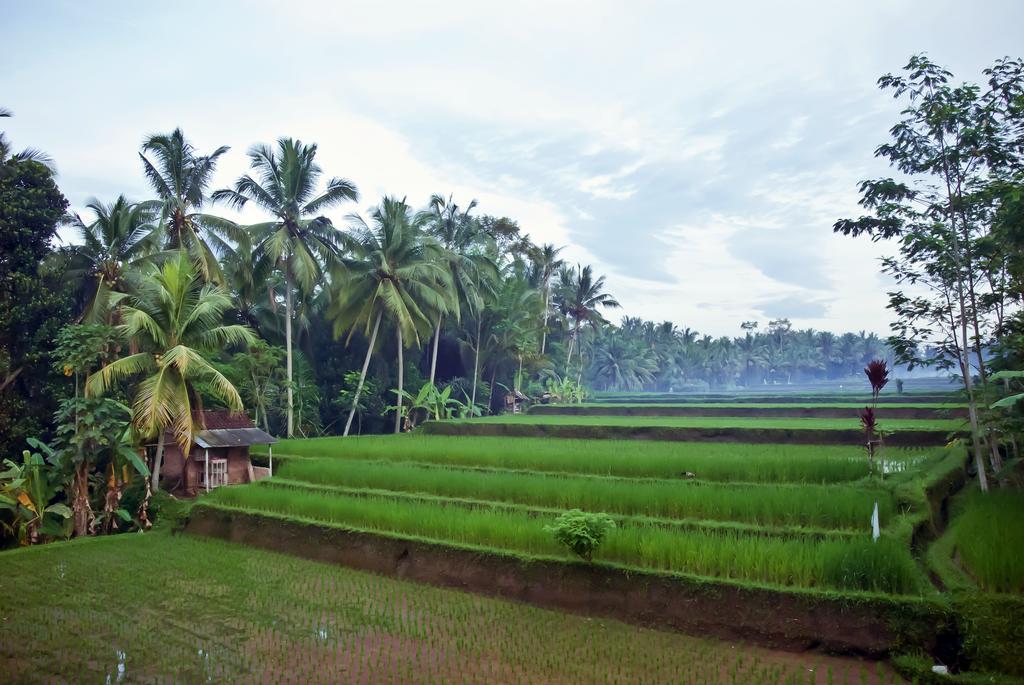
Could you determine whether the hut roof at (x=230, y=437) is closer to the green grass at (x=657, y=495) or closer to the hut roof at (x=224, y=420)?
the hut roof at (x=224, y=420)

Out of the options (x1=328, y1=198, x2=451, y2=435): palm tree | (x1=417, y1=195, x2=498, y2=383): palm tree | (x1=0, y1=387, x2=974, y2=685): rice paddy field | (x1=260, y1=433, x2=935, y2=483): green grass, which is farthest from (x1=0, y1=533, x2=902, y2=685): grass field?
(x1=417, y1=195, x2=498, y2=383): palm tree

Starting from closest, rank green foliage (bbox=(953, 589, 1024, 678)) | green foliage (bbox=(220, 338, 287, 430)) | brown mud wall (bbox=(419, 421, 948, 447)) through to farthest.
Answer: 1. green foliage (bbox=(953, 589, 1024, 678))
2. brown mud wall (bbox=(419, 421, 948, 447))
3. green foliage (bbox=(220, 338, 287, 430))

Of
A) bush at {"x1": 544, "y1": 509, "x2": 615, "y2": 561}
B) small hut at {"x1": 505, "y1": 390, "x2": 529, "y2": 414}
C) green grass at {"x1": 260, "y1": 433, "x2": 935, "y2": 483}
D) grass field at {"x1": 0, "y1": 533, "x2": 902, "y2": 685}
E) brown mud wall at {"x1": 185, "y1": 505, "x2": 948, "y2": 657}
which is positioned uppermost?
small hut at {"x1": 505, "y1": 390, "x2": 529, "y2": 414}

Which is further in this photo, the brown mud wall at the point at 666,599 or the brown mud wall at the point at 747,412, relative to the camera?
the brown mud wall at the point at 747,412

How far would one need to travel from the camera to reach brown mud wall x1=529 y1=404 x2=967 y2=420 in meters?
21.3

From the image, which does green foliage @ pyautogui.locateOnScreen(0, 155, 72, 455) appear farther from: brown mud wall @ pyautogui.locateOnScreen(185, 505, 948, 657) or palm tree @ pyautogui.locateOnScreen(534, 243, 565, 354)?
palm tree @ pyautogui.locateOnScreen(534, 243, 565, 354)

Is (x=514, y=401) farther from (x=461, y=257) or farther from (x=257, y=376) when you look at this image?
(x=257, y=376)

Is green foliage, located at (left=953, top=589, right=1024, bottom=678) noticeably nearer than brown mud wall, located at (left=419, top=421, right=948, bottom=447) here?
Yes

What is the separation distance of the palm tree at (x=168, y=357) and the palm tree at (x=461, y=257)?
42.6ft

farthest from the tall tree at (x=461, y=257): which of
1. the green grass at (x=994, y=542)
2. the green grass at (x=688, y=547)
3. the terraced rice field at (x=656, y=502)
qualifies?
the green grass at (x=994, y=542)

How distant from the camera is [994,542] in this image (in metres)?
6.70

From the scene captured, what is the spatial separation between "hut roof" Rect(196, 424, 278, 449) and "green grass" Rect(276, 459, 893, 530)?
320 centimetres

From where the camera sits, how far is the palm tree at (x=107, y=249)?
58.9 feet

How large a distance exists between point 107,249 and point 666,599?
1723 cm
